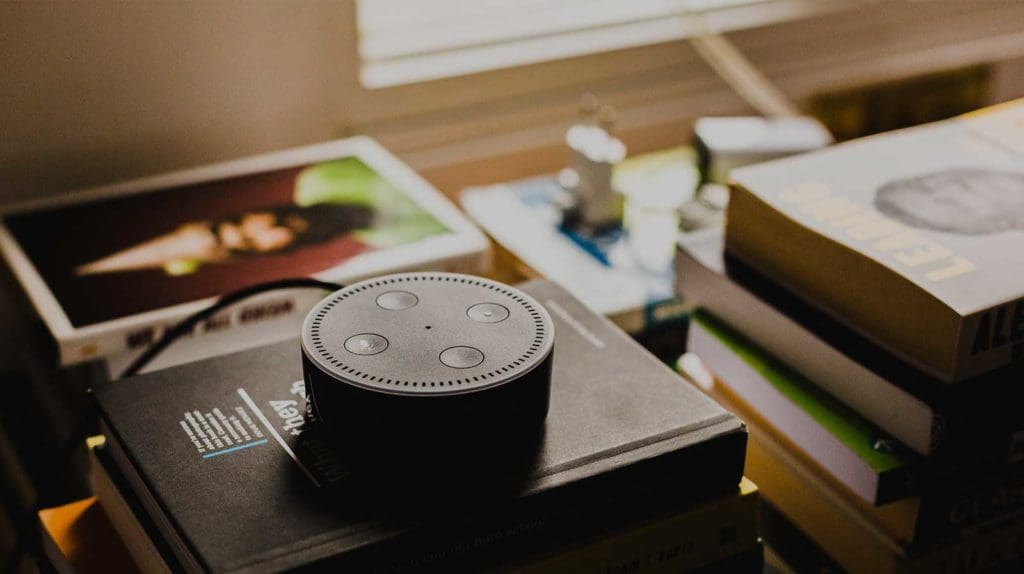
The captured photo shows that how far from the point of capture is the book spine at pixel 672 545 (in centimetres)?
56

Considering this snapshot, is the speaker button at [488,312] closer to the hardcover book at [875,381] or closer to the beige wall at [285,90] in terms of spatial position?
the hardcover book at [875,381]

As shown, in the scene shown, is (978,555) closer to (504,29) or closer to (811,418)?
(811,418)

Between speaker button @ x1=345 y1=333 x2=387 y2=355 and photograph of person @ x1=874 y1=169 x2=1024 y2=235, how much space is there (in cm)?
37

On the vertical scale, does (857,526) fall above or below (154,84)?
below

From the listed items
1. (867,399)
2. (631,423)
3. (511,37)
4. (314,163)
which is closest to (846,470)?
(867,399)

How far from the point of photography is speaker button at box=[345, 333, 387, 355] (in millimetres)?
538

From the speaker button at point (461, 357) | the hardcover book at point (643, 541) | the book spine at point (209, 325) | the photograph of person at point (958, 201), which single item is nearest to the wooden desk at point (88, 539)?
the hardcover book at point (643, 541)

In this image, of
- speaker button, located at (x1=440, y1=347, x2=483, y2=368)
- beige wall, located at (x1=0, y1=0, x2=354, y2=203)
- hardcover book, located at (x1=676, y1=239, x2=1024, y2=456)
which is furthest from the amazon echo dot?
beige wall, located at (x1=0, y1=0, x2=354, y2=203)

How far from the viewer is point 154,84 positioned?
3.17 feet

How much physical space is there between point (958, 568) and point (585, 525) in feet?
1.04

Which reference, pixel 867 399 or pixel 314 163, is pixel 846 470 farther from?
pixel 314 163

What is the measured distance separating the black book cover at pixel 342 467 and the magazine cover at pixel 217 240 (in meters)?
0.16

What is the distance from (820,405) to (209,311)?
407 millimetres

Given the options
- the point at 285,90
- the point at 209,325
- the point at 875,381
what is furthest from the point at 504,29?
the point at 875,381
